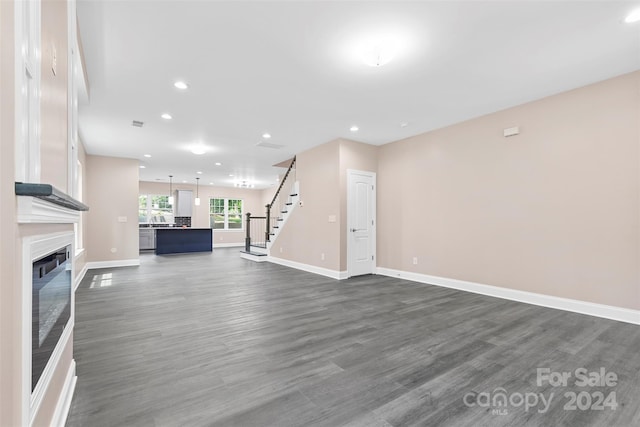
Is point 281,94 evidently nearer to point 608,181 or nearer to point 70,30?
point 70,30

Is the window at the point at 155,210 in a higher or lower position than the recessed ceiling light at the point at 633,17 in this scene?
lower

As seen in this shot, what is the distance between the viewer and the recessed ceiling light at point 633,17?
2385 mm

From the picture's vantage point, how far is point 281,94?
152 inches

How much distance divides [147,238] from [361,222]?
9.28m

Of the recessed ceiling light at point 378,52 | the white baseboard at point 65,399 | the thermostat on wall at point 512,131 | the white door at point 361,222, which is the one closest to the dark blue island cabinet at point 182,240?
the white door at point 361,222

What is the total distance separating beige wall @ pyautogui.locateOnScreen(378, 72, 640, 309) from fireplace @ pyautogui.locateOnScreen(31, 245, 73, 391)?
16.6 feet

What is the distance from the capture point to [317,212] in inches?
251

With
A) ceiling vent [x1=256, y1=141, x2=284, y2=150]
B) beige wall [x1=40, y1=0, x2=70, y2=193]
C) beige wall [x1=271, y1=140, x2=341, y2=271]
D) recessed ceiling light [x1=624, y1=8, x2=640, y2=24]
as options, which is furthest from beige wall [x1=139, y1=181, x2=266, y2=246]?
recessed ceiling light [x1=624, y1=8, x2=640, y2=24]

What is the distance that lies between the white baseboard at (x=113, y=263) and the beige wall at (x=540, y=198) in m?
6.98

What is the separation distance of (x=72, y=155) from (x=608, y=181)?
543cm

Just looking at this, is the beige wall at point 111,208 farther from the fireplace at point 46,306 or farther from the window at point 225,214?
the fireplace at point 46,306

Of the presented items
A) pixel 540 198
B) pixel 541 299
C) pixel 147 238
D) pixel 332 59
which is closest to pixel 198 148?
pixel 332 59

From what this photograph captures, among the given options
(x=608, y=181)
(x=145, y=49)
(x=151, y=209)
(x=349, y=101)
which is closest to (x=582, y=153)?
(x=608, y=181)

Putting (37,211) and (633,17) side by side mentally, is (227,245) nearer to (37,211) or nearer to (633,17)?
(37,211)
